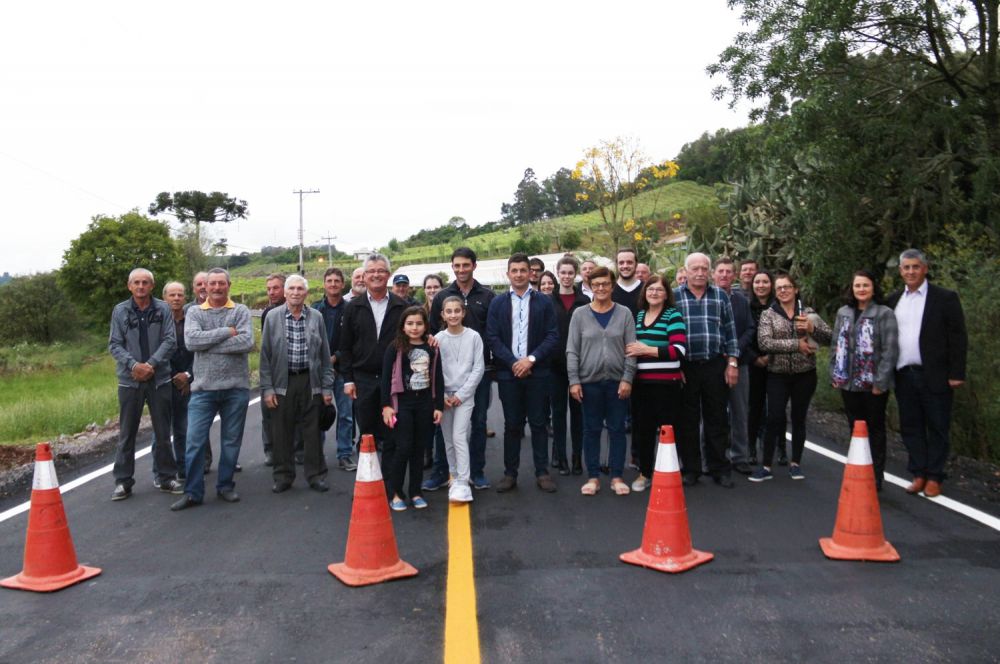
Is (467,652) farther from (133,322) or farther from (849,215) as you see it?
(849,215)

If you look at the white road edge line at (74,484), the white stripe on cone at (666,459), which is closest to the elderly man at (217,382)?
the white road edge line at (74,484)

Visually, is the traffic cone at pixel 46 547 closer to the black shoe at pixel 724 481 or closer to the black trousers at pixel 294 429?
the black trousers at pixel 294 429

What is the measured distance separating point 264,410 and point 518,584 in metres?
4.63

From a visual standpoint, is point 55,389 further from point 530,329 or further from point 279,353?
point 530,329

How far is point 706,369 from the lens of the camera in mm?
7551

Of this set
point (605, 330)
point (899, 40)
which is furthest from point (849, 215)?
point (605, 330)

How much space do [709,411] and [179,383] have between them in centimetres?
494

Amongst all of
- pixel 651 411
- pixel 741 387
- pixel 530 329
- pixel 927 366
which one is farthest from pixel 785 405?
pixel 530 329

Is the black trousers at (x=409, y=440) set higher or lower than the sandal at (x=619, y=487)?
higher

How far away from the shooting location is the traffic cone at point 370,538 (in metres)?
5.19

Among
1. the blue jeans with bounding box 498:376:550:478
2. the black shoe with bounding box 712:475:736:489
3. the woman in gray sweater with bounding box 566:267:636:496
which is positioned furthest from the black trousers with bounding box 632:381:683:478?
the blue jeans with bounding box 498:376:550:478

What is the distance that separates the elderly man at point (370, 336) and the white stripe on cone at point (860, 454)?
384 centimetres

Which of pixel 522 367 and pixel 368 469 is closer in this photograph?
pixel 368 469

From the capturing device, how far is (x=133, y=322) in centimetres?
762
